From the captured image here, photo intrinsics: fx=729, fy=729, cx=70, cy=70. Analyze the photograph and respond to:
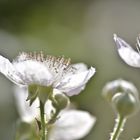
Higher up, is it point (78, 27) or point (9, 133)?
point (78, 27)

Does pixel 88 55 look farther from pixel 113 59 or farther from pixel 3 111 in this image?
pixel 3 111

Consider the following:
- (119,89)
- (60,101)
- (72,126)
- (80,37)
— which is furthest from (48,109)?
(80,37)

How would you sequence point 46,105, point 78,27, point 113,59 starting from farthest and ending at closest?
1. point 78,27
2. point 113,59
3. point 46,105

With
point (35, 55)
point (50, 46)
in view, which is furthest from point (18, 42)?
point (35, 55)

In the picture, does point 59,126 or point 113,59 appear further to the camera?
point 113,59

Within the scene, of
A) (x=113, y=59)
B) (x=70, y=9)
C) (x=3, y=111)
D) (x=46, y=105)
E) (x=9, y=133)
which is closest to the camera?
(x=46, y=105)

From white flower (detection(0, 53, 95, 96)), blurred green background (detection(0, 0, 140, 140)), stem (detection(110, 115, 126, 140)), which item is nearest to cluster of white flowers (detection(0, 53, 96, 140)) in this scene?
white flower (detection(0, 53, 95, 96))

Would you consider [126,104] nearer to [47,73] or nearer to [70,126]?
[47,73]
